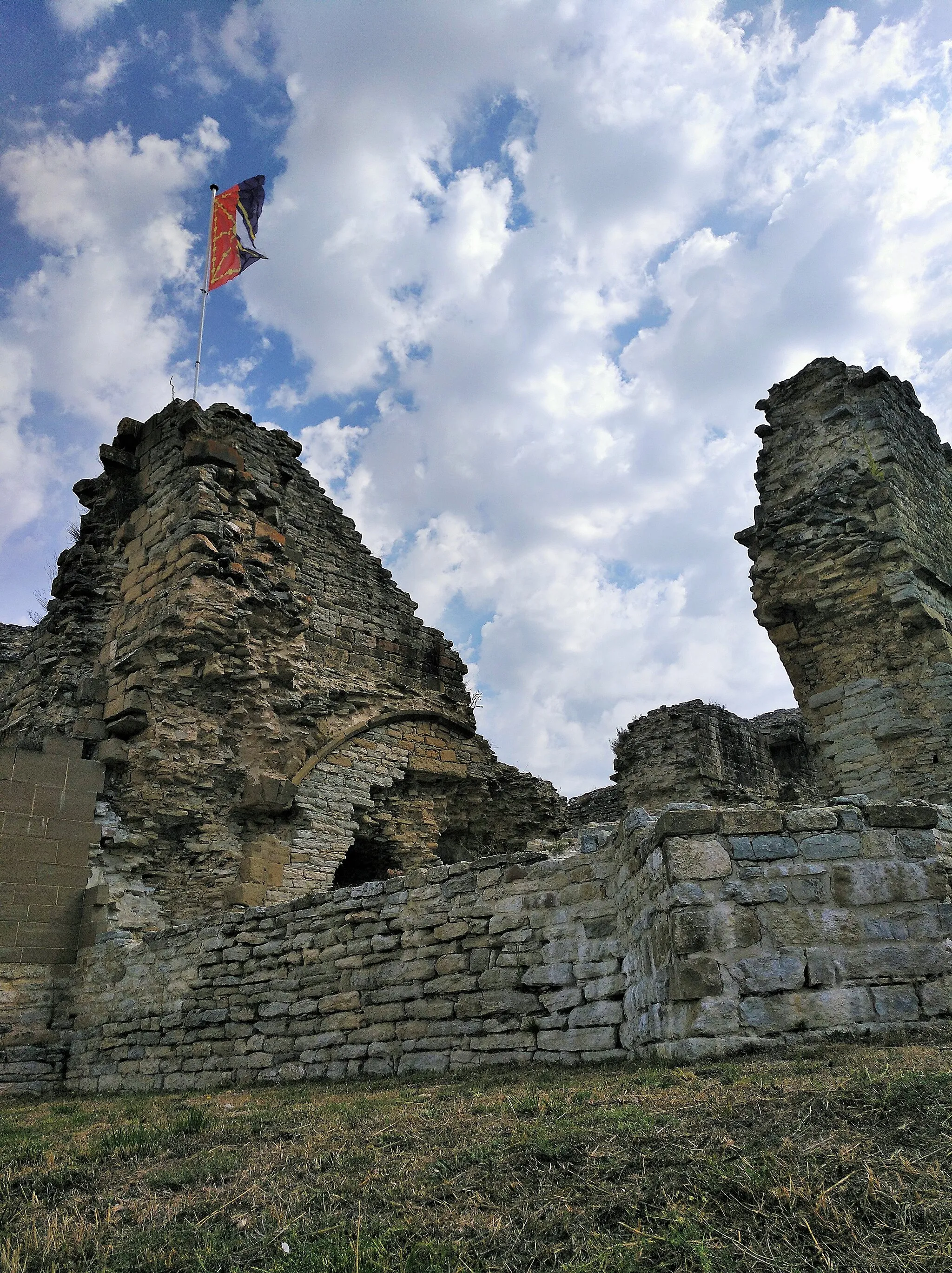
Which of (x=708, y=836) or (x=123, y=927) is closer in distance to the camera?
(x=708, y=836)

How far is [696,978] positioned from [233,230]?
1665cm

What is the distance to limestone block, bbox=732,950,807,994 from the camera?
499 centimetres

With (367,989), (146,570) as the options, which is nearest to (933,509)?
(367,989)

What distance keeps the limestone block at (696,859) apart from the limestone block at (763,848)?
0.08m

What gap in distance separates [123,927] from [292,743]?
319cm

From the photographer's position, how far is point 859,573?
39.3 ft

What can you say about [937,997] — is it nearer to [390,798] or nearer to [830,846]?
[830,846]

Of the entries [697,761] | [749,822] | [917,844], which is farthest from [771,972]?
[697,761]

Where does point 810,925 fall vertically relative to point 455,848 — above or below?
below

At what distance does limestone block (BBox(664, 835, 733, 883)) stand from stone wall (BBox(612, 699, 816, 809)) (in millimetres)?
10528

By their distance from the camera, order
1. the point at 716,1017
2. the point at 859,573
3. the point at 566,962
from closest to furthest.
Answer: the point at 716,1017
the point at 566,962
the point at 859,573

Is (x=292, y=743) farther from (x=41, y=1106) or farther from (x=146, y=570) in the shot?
(x=41, y=1106)

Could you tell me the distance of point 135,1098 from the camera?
325 inches

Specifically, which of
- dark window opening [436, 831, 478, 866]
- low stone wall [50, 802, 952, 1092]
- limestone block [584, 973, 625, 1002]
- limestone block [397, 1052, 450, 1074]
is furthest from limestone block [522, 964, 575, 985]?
dark window opening [436, 831, 478, 866]
